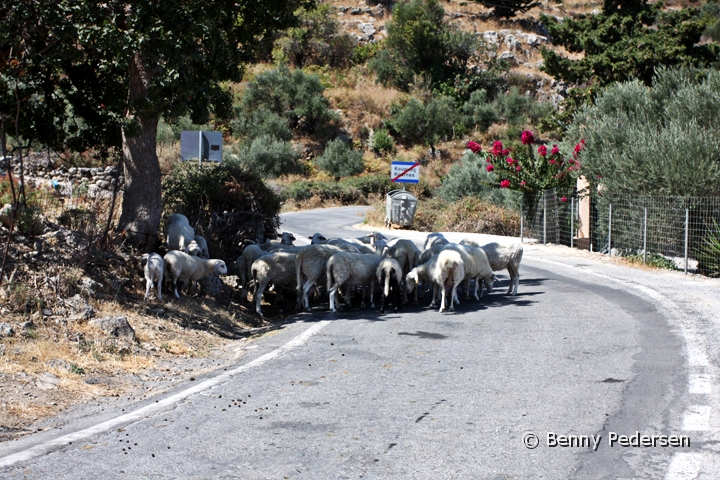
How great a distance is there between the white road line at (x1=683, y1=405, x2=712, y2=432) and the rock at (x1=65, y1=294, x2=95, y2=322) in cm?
682

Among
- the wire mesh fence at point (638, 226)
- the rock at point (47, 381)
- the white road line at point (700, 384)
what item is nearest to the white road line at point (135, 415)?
the rock at point (47, 381)

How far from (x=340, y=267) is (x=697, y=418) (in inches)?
291

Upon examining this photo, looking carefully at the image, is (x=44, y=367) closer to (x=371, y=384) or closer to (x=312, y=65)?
(x=371, y=384)

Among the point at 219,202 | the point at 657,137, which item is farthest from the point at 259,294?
the point at 657,137

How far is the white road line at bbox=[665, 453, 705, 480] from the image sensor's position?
497 centimetres

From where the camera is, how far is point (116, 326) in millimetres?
9312

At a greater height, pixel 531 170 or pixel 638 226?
pixel 531 170

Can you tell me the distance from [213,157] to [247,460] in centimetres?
1286

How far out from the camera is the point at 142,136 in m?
13.1

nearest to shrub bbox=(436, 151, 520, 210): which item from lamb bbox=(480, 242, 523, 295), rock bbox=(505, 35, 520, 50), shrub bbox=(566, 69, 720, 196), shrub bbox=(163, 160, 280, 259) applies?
shrub bbox=(566, 69, 720, 196)

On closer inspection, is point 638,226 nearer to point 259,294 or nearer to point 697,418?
point 259,294

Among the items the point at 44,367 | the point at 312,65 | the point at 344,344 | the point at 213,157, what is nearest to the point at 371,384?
the point at 344,344

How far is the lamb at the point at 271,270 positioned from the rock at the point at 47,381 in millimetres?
5850

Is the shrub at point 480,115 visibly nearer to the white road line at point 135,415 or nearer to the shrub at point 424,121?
the shrub at point 424,121
